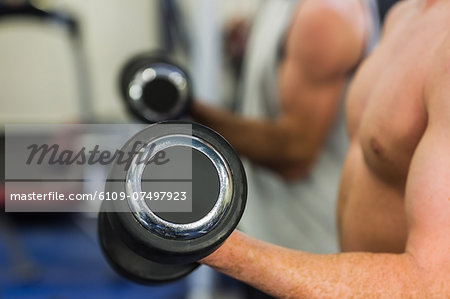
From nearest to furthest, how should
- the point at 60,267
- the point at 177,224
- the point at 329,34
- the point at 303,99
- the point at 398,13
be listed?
the point at 177,224, the point at 398,13, the point at 329,34, the point at 303,99, the point at 60,267

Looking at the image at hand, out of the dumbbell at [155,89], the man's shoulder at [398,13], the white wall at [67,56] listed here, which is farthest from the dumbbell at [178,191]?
the white wall at [67,56]

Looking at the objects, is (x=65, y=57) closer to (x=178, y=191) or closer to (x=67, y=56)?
(x=67, y=56)

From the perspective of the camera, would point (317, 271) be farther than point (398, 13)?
No

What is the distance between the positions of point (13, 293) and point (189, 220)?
1.77m

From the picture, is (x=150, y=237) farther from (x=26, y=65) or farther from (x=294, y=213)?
(x=26, y=65)

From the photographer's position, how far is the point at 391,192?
88 cm

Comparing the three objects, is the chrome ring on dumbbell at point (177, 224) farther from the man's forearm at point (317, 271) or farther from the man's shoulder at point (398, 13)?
the man's shoulder at point (398, 13)

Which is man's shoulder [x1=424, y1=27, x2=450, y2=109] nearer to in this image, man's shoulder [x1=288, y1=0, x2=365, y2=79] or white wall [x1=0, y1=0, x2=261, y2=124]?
man's shoulder [x1=288, y1=0, x2=365, y2=79]

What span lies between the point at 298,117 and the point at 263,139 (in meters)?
0.11

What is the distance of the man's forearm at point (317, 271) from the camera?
65 cm

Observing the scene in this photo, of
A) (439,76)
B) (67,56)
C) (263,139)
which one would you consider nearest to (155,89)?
(263,139)

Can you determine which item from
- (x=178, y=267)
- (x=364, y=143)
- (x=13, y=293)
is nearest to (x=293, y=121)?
(x=364, y=143)

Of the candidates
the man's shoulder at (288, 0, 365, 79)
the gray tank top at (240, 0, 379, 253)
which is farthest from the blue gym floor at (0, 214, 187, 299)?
the man's shoulder at (288, 0, 365, 79)

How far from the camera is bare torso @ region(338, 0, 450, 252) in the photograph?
31.8 inches
